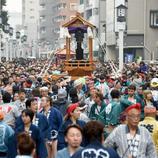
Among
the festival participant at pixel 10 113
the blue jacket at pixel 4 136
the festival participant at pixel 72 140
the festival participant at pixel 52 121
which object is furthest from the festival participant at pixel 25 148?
the festival participant at pixel 10 113

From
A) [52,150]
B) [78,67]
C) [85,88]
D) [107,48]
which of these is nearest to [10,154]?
[52,150]

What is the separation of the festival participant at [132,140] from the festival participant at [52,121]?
11.4 feet

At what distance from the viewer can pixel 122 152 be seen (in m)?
7.87

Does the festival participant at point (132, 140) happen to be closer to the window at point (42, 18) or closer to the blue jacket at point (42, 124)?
the blue jacket at point (42, 124)

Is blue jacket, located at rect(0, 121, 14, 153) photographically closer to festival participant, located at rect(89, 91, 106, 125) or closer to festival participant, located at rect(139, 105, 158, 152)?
festival participant, located at rect(139, 105, 158, 152)

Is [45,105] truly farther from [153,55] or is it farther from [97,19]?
[97,19]

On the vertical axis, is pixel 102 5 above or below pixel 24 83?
above

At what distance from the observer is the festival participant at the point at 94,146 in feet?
21.9

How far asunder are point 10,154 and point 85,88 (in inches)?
409

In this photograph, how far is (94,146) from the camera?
22.1 ft

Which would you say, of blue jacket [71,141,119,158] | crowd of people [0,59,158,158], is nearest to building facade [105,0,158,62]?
crowd of people [0,59,158,158]

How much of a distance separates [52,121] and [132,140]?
12.7 ft

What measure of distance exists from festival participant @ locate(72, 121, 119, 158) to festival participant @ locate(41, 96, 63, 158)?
14.3 feet

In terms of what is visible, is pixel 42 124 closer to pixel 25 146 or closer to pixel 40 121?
pixel 40 121
